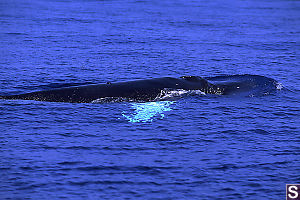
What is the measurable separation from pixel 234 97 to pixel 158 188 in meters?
10.4

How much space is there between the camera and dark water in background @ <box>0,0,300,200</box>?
580 inches

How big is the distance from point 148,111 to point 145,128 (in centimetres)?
194

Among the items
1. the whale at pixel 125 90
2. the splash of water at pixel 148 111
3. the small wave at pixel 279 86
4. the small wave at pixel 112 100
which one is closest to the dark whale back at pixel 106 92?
the whale at pixel 125 90

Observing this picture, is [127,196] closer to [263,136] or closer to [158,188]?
[158,188]

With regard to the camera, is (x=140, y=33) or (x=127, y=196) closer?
(x=127, y=196)

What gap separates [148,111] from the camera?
69.6ft

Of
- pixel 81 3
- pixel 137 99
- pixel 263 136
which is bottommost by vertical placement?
pixel 263 136

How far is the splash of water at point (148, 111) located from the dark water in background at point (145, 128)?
40 mm

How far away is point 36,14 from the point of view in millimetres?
54781

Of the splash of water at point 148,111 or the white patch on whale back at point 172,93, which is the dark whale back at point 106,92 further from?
the splash of water at point 148,111

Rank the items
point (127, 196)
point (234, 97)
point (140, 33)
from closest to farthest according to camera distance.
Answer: point (127, 196) → point (234, 97) → point (140, 33)

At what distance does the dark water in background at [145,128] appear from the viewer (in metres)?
14.7

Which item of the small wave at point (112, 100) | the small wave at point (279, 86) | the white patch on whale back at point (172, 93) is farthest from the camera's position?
the small wave at point (279, 86)

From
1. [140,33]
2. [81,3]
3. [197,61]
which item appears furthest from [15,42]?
[81,3]
